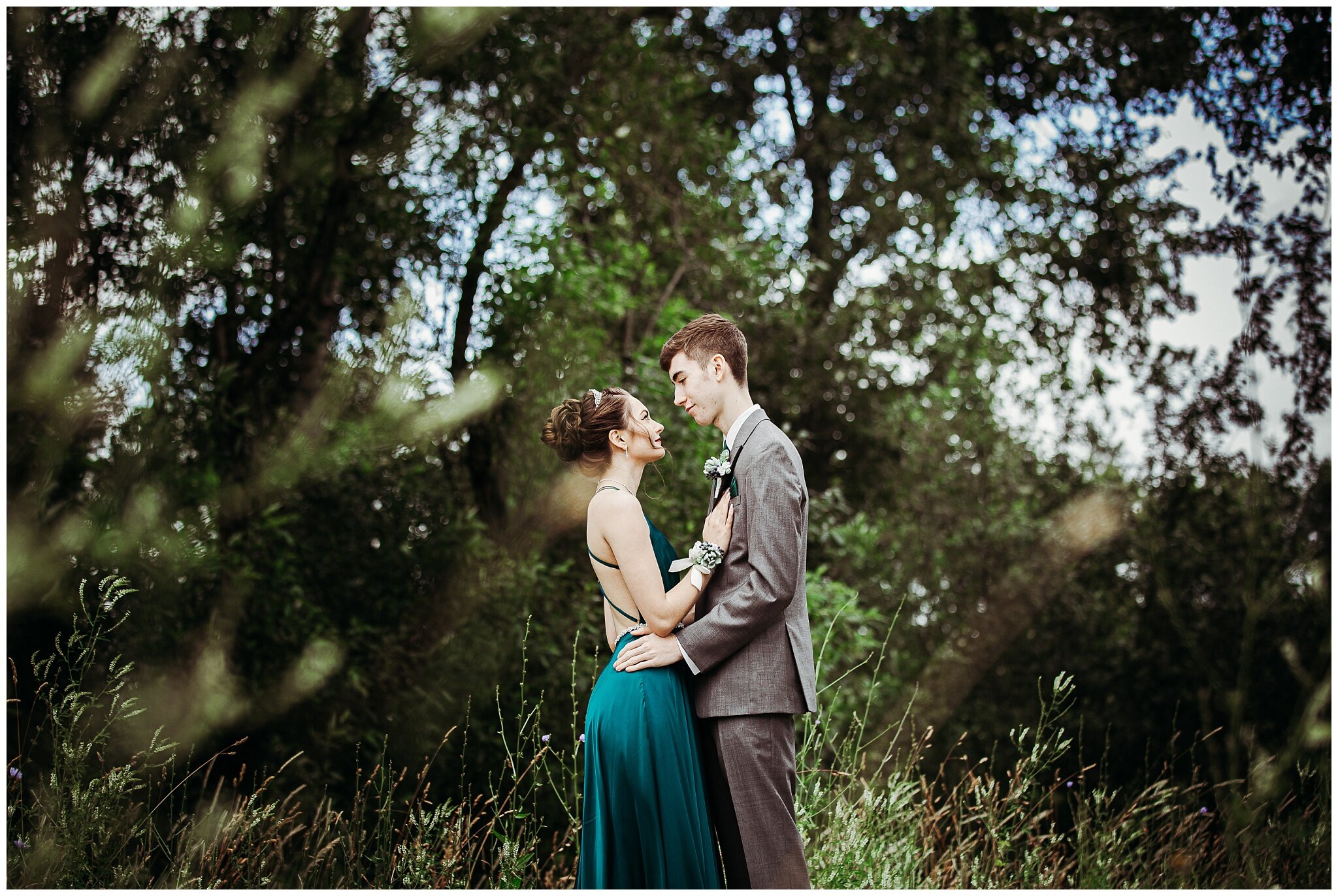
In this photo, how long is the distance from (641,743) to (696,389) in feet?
3.25

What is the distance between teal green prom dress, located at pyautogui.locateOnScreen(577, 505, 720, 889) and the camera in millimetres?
2373

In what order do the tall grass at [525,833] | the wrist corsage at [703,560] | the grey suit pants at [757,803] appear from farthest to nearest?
the tall grass at [525,833] → the wrist corsage at [703,560] → the grey suit pants at [757,803]

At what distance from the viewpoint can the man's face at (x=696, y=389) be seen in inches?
103

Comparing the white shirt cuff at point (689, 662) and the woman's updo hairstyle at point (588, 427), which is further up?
the woman's updo hairstyle at point (588, 427)

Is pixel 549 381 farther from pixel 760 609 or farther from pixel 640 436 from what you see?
pixel 760 609

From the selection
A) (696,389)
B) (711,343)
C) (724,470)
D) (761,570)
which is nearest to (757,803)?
(761,570)

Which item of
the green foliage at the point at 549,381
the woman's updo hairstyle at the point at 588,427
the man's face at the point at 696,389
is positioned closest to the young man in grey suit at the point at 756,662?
the man's face at the point at 696,389

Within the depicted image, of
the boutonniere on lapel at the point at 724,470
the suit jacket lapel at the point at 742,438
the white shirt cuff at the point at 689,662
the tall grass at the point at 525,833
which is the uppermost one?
the suit jacket lapel at the point at 742,438

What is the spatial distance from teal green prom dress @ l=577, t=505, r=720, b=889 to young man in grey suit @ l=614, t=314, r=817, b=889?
0.06 metres

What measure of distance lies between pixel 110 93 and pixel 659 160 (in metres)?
3.50

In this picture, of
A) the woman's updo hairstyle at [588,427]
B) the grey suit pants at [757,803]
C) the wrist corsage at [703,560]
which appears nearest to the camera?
the grey suit pants at [757,803]

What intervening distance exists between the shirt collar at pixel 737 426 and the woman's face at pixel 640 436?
21 cm

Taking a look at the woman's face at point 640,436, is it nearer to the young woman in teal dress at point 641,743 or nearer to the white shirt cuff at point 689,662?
the young woman in teal dress at point 641,743

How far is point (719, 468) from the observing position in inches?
101
